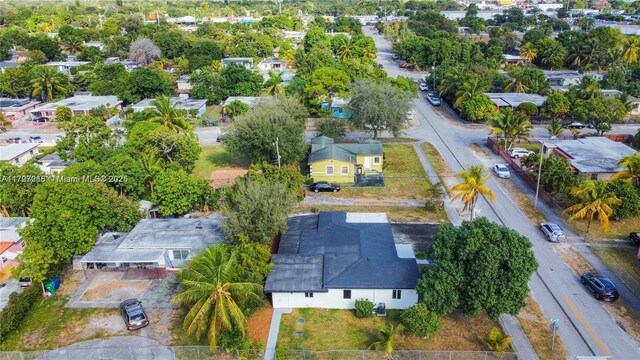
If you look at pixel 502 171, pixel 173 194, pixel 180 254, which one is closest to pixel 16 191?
pixel 173 194

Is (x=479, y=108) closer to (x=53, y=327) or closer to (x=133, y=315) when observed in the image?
(x=133, y=315)

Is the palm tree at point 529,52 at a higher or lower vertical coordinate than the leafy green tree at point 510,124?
higher

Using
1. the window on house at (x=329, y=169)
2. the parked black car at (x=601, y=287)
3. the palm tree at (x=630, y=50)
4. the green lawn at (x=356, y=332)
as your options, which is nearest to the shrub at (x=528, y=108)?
the window on house at (x=329, y=169)

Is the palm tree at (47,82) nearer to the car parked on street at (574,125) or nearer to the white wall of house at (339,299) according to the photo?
the white wall of house at (339,299)

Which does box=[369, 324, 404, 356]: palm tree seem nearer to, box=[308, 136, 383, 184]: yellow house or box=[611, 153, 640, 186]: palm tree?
box=[308, 136, 383, 184]: yellow house

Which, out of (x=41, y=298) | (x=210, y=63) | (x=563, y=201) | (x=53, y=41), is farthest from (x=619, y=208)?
(x=53, y=41)

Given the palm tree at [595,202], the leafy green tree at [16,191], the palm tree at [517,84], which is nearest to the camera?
the palm tree at [595,202]

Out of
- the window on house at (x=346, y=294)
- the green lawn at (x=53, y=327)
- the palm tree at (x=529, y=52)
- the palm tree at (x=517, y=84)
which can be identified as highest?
the palm tree at (x=529, y=52)
